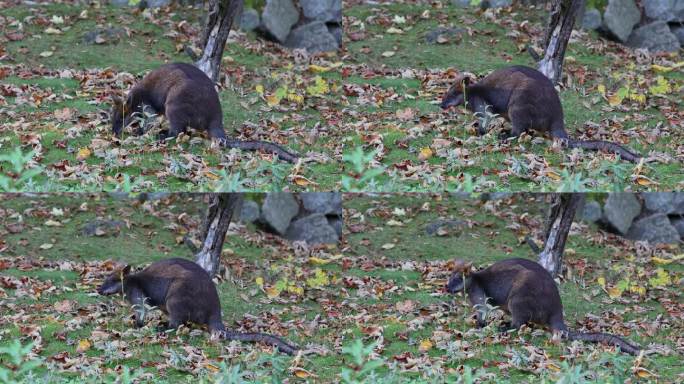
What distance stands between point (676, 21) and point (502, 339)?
5773mm

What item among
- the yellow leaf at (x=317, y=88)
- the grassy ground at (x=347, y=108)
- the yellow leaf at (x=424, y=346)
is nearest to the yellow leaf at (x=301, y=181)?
the grassy ground at (x=347, y=108)

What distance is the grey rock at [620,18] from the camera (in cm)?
1084

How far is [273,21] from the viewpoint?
9.34m

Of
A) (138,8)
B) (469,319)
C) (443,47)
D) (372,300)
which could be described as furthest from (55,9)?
(469,319)

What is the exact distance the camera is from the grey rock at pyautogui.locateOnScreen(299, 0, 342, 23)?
9227mm

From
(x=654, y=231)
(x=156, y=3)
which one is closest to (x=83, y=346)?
(x=156, y=3)

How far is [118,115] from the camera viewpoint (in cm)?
862

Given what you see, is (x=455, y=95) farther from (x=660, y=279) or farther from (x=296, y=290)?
(x=660, y=279)

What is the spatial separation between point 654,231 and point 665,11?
2.79m

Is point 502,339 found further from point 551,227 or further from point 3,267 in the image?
point 3,267

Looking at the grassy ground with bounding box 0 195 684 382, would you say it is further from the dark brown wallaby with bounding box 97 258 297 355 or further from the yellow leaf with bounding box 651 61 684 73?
the yellow leaf with bounding box 651 61 684 73

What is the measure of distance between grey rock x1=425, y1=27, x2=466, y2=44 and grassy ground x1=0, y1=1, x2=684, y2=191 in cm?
7

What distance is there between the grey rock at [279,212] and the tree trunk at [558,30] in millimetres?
3040

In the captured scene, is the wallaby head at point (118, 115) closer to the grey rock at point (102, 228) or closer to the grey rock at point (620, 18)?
the grey rock at point (102, 228)
